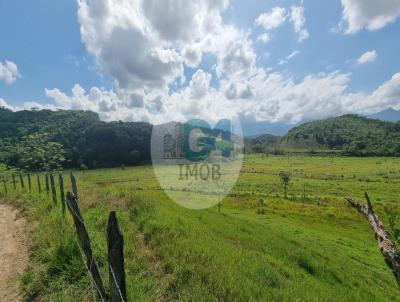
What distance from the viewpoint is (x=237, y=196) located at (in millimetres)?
48906

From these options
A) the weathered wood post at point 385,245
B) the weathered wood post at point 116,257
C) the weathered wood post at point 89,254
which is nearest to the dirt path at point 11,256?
the weathered wood post at point 89,254

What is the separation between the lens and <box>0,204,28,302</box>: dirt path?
620cm

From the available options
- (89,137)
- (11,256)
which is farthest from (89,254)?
(89,137)

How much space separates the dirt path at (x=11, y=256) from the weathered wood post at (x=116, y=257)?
11.8 ft

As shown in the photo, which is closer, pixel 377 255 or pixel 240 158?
pixel 377 255

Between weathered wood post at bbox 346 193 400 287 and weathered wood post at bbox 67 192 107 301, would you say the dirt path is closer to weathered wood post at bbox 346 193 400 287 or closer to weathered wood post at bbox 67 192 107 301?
weathered wood post at bbox 67 192 107 301

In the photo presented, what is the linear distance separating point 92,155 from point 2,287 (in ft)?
457

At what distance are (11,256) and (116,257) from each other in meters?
6.64

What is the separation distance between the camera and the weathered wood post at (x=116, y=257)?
3.75m

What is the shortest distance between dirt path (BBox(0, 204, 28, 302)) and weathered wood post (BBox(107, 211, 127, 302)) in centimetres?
359

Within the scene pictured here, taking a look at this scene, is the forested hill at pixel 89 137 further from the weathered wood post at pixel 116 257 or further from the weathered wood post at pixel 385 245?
the weathered wood post at pixel 385 245

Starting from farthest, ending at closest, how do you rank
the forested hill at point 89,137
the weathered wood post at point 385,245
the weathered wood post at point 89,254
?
the forested hill at point 89,137 < the weathered wood post at point 89,254 < the weathered wood post at point 385,245

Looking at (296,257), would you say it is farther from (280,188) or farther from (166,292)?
(280,188)

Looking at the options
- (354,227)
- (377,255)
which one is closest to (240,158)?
(354,227)
